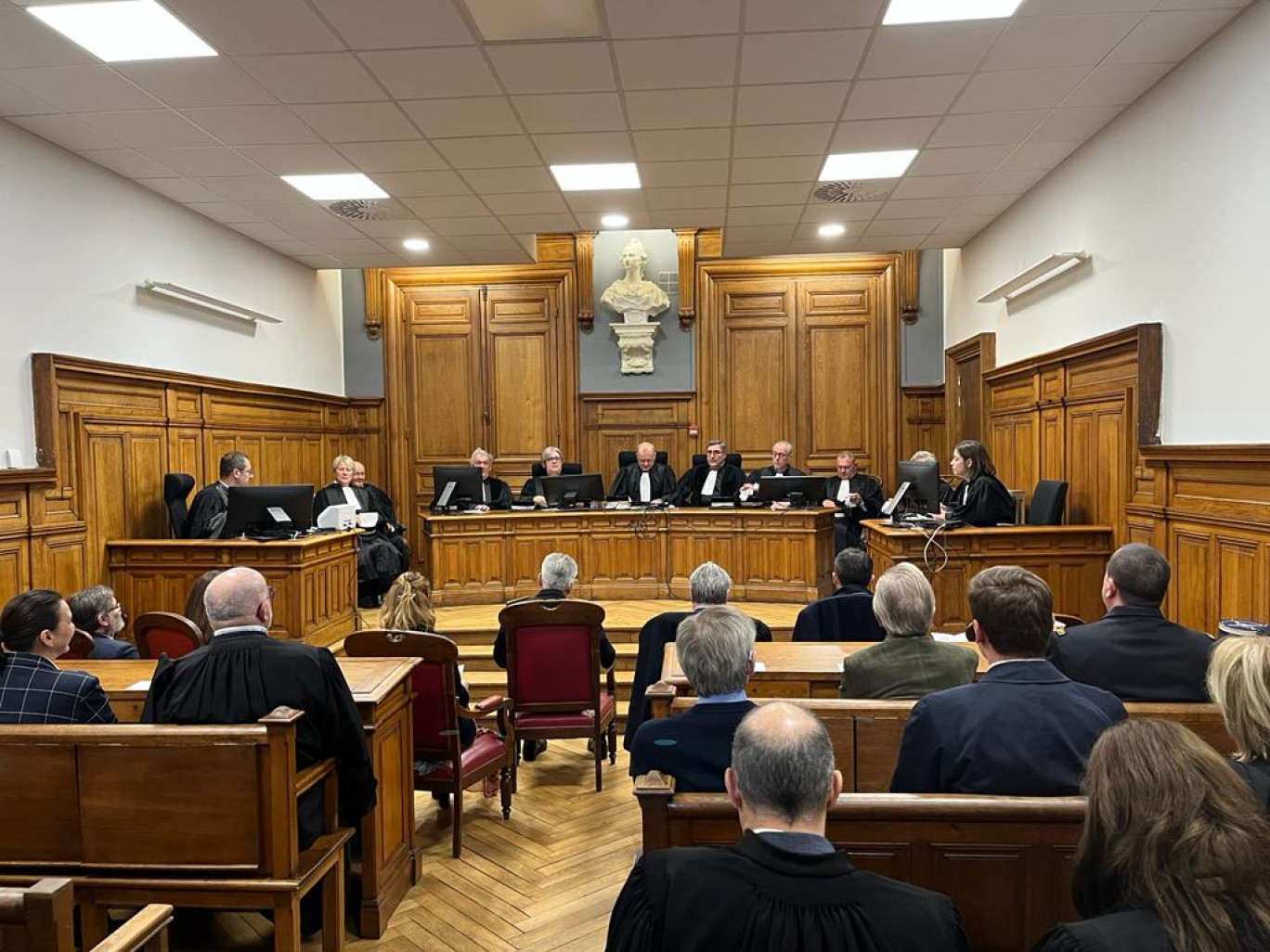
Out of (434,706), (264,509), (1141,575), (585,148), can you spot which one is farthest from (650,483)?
(1141,575)

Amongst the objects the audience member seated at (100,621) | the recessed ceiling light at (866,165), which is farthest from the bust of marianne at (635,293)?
the audience member seated at (100,621)

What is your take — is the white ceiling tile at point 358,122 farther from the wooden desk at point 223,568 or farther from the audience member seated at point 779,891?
the audience member seated at point 779,891

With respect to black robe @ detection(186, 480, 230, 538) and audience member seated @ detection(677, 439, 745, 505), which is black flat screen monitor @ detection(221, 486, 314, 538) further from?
audience member seated @ detection(677, 439, 745, 505)

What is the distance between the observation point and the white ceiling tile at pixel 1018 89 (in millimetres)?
4570

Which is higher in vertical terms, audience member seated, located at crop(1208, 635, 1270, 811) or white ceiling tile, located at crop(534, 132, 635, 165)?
white ceiling tile, located at crop(534, 132, 635, 165)

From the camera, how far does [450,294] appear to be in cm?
995

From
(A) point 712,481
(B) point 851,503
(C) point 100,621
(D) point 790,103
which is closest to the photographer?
(C) point 100,621

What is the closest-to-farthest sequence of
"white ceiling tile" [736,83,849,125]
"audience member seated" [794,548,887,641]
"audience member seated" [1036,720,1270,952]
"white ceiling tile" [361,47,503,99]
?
"audience member seated" [1036,720,1270,952] → "audience member seated" [794,548,887,641] → "white ceiling tile" [361,47,503,99] → "white ceiling tile" [736,83,849,125]

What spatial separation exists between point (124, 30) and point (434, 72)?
1.50m

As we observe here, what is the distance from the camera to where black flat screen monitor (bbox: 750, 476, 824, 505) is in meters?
7.31

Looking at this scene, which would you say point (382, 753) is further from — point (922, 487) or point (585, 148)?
point (922, 487)

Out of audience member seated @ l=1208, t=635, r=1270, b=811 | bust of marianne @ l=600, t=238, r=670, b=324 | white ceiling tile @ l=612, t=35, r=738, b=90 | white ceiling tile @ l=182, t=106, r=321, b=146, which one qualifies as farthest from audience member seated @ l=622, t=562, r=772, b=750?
bust of marianne @ l=600, t=238, r=670, b=324

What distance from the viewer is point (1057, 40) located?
4.19 meters

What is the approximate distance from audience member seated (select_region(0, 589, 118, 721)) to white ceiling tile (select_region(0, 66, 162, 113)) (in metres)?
3.30
